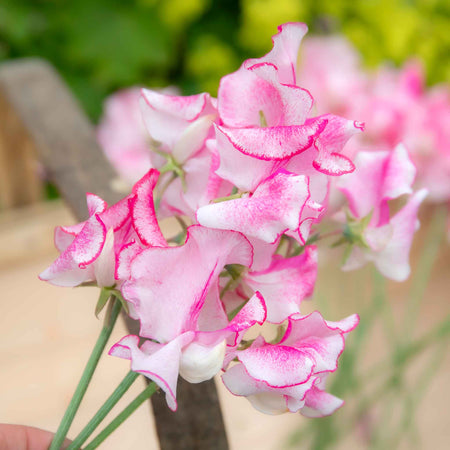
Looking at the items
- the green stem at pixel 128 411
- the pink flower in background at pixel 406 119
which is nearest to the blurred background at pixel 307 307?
the pink flower in background at pixel 406 119

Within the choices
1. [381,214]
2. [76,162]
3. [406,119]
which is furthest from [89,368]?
[406,119]

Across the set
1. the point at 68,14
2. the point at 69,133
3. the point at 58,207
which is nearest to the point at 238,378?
the point at 69,133

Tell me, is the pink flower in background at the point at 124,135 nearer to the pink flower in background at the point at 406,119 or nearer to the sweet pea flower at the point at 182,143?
the pink flower in background at the point at 406,119

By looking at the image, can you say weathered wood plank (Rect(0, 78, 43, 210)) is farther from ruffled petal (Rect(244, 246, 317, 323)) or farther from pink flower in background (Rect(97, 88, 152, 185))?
ruffled petal (Rect(244, 246, 317, 323))

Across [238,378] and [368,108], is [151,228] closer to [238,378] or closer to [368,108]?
[238,378]

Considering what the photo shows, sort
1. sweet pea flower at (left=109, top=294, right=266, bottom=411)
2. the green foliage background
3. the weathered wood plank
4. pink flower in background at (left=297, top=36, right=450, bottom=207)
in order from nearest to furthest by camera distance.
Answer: sweet pea flower at (left=109, top=294, right=266, bottom=411), pink flower in background at (left=297, top=36, right=450, bottom=207), the weathered wood plank, the green foliage background

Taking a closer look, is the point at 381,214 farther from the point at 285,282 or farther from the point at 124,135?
the point at 124,135

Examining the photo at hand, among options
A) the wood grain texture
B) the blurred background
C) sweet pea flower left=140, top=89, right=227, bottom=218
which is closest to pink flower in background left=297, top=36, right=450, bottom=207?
the blurred background

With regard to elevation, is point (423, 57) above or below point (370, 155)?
above
